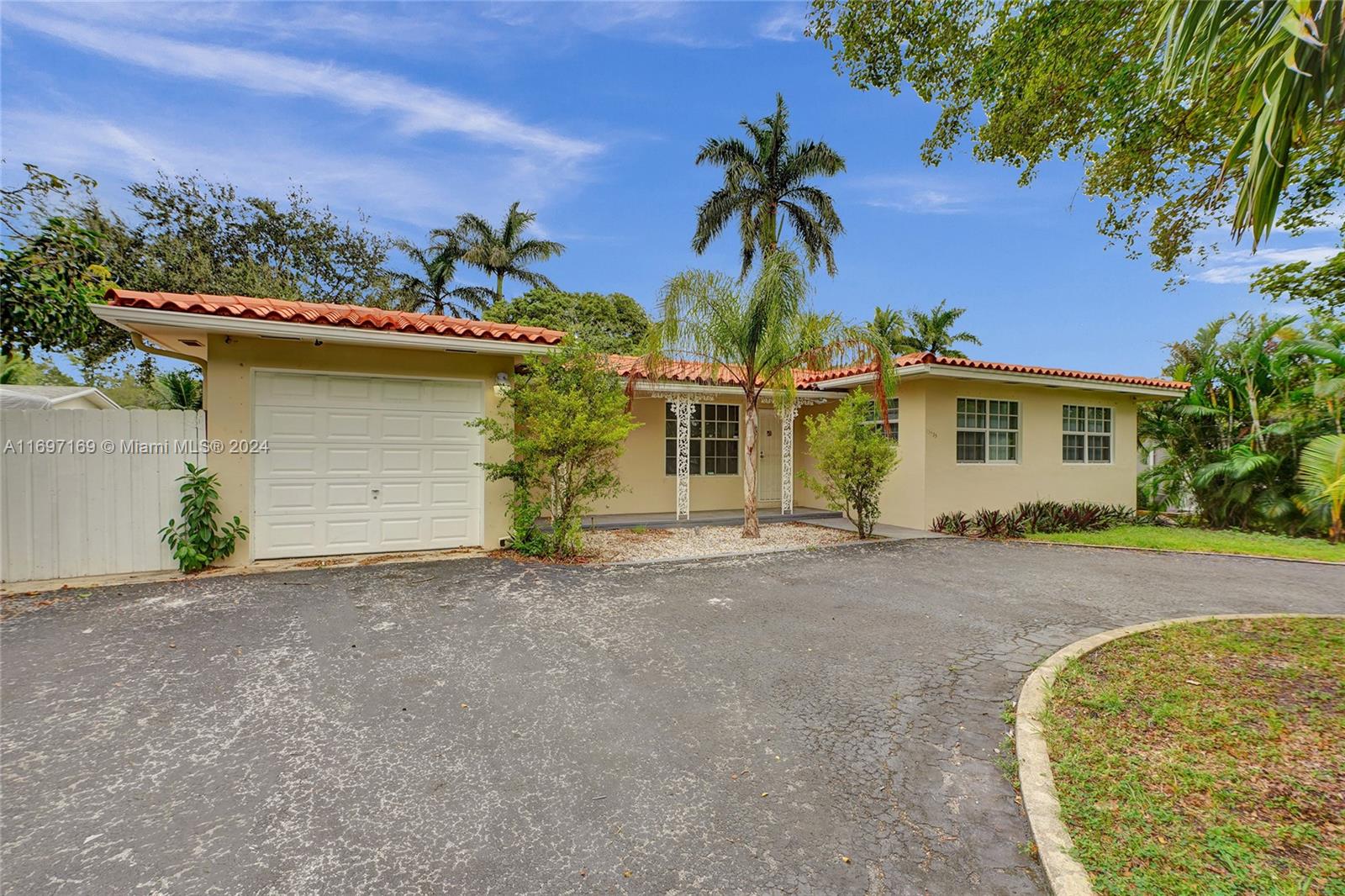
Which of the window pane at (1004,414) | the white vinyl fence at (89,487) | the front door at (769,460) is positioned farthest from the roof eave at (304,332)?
the window pane at (1004,414)

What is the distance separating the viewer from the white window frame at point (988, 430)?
11.4 meters

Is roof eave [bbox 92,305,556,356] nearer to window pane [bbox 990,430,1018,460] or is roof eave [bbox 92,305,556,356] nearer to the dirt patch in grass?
the dirt patch in grass

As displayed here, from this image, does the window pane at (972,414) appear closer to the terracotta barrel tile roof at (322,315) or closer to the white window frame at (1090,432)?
the white window frame at (1090,432)

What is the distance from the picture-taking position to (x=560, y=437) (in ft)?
24.5

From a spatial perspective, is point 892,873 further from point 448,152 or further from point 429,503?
point 448,152

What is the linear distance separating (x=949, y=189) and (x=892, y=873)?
14035mm

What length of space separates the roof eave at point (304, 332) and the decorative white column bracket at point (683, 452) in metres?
4.20

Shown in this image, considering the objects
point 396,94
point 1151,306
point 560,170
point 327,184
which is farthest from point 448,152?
point 1151,306

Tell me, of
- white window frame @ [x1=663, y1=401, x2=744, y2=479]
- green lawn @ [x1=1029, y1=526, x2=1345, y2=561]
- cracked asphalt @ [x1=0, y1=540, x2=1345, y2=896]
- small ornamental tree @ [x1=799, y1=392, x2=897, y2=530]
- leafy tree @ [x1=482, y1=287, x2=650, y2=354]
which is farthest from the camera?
leafy tree @ [x1=482, y1=287, x2=650, y2=354]

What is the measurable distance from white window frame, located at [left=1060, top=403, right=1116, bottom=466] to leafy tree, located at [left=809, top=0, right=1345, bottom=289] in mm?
5645

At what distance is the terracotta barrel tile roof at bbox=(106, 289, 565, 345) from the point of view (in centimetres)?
620

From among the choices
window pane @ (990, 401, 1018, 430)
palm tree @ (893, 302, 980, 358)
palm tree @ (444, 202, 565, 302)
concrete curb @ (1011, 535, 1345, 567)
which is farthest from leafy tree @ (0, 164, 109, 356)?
palm tree @ (893, 302, 980, 358)

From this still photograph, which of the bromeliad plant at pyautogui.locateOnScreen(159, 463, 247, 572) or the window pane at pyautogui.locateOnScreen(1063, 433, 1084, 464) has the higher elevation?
the window pane at pyautogui.locateOnScreen(1063, 433, 1084, 464)

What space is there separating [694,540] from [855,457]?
10.5ft
